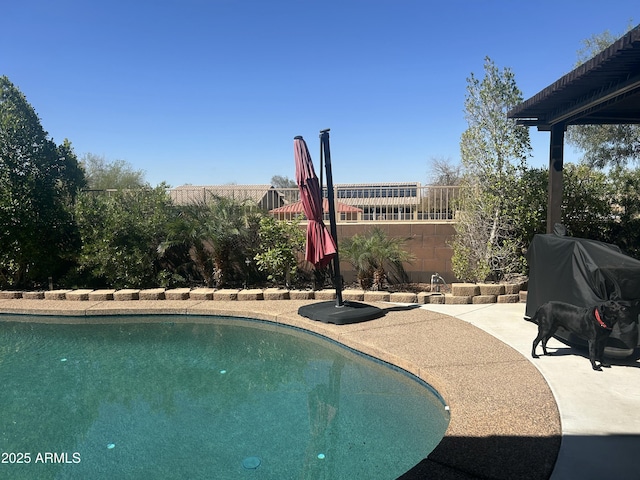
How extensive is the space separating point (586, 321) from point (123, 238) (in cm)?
845

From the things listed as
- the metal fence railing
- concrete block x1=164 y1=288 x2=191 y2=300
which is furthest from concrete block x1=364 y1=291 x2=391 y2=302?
concrete block x1=164 y1=288 x2=191 y2=300

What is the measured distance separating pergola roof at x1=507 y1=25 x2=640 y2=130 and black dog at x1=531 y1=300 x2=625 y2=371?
253 cm

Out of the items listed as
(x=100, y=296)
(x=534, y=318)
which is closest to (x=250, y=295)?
(x=100, y=296)

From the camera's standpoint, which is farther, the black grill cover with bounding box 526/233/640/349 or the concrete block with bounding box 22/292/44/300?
the concrete block with bounding box 22/292/44/300

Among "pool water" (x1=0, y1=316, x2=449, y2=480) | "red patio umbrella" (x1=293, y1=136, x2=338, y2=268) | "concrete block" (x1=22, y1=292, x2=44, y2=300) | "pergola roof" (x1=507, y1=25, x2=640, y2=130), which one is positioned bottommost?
"pool water" (x1=0, y1=316, x2=449, y2=480)

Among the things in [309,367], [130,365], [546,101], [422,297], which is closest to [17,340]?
[130,365]

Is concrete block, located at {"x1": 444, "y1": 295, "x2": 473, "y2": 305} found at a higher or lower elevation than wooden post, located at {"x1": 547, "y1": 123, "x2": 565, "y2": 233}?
lower

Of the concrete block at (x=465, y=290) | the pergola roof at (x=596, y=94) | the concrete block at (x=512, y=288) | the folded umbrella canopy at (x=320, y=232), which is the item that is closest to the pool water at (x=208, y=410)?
the folded umbrella canopy at (x=320, y=232)

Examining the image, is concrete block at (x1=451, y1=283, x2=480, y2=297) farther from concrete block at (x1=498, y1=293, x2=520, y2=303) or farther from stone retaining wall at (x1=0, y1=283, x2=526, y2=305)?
concrete block at (x1=498, y1=293, x2=520, y2=303)

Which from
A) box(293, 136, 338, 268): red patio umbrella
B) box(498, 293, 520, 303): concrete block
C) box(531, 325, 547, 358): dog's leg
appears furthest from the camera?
box(498, 293, 520, 303): concrete block

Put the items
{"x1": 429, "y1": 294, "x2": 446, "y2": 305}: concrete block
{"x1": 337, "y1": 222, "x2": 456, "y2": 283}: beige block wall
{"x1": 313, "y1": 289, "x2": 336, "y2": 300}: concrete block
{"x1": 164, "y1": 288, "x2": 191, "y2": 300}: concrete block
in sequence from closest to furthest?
1. {"x1": 429, "y1": 294, "x2": 446, "y2": 305}: concrete block
2. {"x1": 313, "y1": 289, "x2": 336, "y2": 300}: concrete block
3. {"x1": 164, "y1": 288, "x2": 191, "y2": 300}: concrete block
4. {"x1": 337, "y1": 222, "x2": 456, "y2": 283}: beige block wall

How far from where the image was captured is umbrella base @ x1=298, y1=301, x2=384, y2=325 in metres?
6.39

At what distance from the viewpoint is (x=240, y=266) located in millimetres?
9273

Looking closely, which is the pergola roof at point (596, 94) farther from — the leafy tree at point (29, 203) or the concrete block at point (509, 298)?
the leafy tree at point (29, 203)
